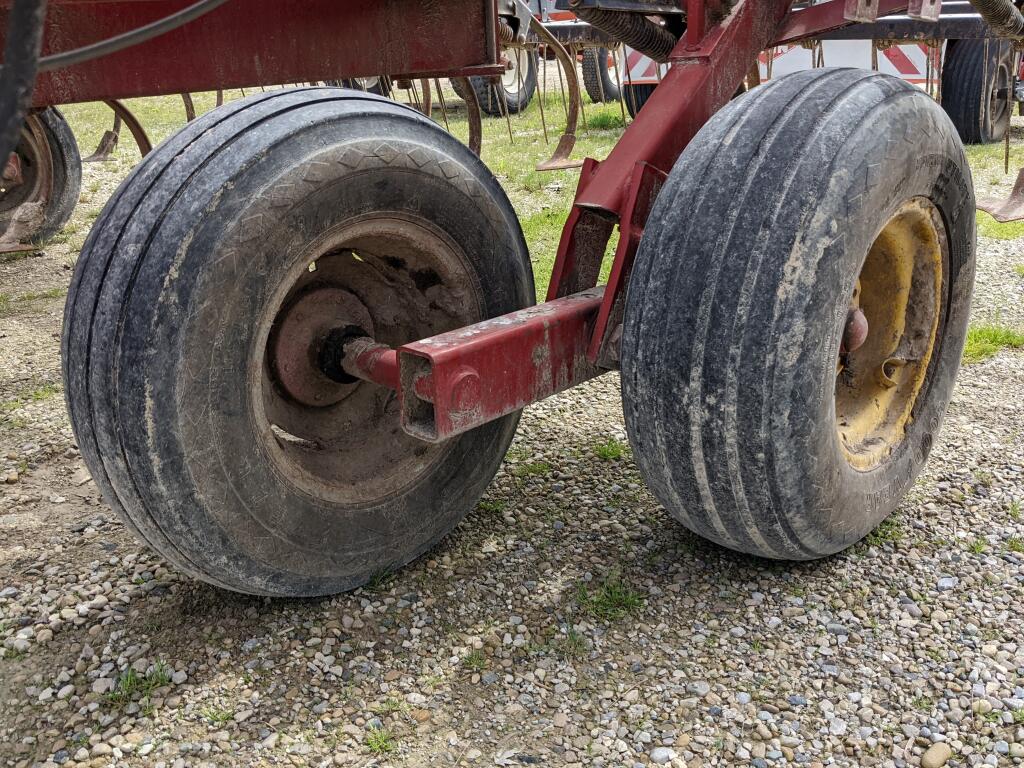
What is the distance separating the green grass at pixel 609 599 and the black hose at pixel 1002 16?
1982 millimetres

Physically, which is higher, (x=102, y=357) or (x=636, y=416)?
(x=102, y=357)

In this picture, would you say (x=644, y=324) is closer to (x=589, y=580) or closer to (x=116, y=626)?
(x=589, y=580)

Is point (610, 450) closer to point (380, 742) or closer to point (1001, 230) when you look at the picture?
point (380, 742)

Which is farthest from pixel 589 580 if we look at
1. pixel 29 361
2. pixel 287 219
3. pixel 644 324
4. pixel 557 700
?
pixel 29 361

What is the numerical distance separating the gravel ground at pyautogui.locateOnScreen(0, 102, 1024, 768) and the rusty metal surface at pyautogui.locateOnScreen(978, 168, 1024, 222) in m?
1.57

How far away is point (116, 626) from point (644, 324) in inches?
54.8

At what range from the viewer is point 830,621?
2.16m

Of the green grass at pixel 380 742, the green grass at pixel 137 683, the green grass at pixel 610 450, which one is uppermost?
the green grass at pixel 610 450

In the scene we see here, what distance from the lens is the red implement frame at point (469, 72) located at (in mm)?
1962

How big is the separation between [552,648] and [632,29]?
1.87 meters

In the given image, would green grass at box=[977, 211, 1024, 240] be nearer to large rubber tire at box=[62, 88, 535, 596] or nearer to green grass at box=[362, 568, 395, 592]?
large rubber tire at box=[62, 88, 535, 596]

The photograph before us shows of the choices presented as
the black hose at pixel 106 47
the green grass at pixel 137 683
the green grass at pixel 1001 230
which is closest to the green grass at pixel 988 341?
the green grass at pixel 1001 230

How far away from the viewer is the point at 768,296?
181 centimetres

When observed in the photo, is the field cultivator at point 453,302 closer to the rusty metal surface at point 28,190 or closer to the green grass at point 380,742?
the green grass at point 380,742
